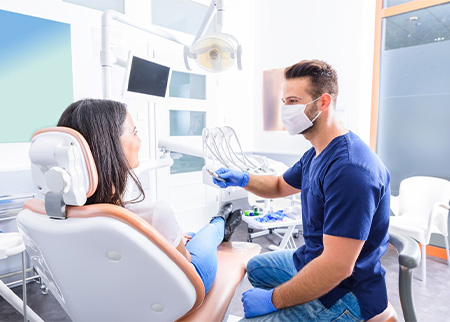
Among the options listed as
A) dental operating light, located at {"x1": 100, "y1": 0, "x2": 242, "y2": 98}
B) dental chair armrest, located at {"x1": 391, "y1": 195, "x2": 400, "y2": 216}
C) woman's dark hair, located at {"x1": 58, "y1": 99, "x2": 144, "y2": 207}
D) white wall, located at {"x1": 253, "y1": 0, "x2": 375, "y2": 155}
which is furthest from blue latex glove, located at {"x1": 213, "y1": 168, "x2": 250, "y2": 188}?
white wall, located at {"x1": 253, "y1": 0, "x2": 375, "y2": 155}

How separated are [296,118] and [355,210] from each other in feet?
1.50

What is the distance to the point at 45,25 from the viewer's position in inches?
91.2

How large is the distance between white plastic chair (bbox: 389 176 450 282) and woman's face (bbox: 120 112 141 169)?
204 cm

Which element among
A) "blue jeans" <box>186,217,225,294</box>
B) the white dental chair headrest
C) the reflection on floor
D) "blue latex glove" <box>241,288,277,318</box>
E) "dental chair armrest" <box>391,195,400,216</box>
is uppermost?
the white dental chair headrest

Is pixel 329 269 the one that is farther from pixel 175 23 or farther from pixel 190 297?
pixel 175 23

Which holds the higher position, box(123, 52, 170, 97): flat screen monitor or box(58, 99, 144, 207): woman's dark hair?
box(123, 52, 170, 97): flat screen monitor

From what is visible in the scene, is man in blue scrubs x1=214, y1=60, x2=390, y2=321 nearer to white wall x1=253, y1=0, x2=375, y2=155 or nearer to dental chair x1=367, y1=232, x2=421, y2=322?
dental chair x1=367, y1=232, x2=421, y2=322

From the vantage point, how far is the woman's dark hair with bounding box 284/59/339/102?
1163 mm

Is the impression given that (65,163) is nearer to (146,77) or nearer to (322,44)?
(146,77)

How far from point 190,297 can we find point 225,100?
3279 millimetres

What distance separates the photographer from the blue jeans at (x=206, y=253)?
104cm

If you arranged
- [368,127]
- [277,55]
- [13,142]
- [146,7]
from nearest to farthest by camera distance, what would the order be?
[13,142], [146,7], [368,127], [277,55]

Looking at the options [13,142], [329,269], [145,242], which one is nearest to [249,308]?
[329,269]

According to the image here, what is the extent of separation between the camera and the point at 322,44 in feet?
11.1
